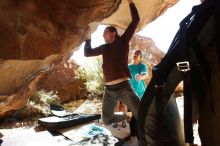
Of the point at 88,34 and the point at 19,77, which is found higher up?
the point at 88,34

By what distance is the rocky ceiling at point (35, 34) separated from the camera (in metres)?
3.48

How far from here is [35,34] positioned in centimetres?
370

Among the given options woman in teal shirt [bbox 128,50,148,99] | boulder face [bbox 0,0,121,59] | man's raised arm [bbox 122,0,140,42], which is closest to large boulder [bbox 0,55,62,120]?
boulder face [bbox 0,0,121,59]

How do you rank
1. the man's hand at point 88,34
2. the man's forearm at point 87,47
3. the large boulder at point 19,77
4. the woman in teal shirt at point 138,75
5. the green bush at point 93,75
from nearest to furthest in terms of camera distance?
the large boulder at point 19,77, the man's hand at point 88,34, the man's forearm at point 87,47, the woman in teal shirt at point 138,75, the green bush at point 93,75

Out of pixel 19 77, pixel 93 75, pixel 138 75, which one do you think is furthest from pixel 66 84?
pixel 19 77

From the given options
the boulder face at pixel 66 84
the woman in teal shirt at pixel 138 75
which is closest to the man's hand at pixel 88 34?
the woman in teal shirt at pixel 138 75

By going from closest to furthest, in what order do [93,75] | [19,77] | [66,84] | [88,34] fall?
[19,77] → [88,34] → [93,75] → [66,84]

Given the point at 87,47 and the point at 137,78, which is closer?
the point at 87,47

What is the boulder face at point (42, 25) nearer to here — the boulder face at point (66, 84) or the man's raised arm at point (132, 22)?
the man's raised arm at point (132, 22)

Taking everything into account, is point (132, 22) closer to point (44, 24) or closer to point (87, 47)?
point (87, 47)

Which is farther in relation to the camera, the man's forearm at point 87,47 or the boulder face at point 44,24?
the man's forearm at point 87,47

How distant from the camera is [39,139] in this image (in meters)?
6.18

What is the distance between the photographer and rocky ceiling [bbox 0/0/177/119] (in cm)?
348

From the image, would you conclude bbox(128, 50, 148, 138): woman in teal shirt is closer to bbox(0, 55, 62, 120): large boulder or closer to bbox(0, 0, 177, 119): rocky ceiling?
bbox(0, 0, 177, 119): rocky ceiling
